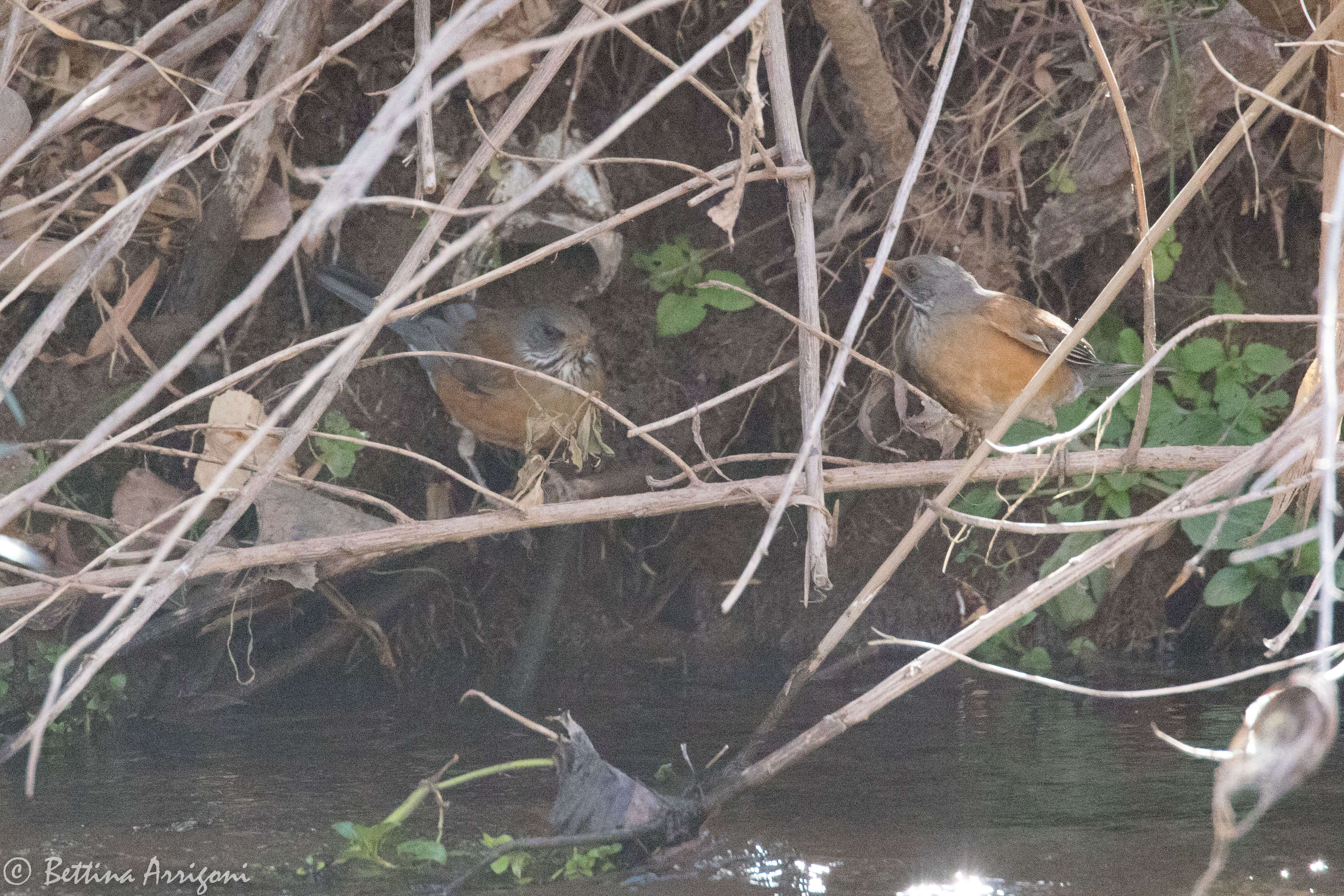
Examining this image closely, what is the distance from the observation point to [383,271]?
393cm

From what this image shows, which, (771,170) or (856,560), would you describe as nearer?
(771,170)

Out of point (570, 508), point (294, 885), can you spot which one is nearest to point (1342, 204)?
point (570, 508)

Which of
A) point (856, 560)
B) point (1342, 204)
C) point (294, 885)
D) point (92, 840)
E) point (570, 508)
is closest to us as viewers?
point (1342, 204)

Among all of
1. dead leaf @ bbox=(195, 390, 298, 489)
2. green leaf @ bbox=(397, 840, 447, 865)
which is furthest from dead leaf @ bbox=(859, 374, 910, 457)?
dead leaf @ bbox=(195, 390, 298, 489)

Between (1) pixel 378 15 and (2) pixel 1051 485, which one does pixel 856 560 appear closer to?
(2) pixel 1051 485

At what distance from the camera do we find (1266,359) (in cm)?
389

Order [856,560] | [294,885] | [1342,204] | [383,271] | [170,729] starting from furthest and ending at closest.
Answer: [856,560] → [383,271] → [170,729] → [294,885] → [1342,204]

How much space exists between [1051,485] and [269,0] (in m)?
2.91

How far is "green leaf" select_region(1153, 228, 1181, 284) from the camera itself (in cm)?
387

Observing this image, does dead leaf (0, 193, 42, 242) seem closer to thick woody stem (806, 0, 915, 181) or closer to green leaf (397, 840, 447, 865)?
green leaf (397, 840, 447, 865)

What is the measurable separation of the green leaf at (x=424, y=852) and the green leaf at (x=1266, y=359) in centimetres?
310

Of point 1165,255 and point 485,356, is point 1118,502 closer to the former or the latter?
point 1165,255

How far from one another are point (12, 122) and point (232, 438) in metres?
1.09

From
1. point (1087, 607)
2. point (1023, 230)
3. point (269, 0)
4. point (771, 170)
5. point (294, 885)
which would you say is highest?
point (269, 0)
